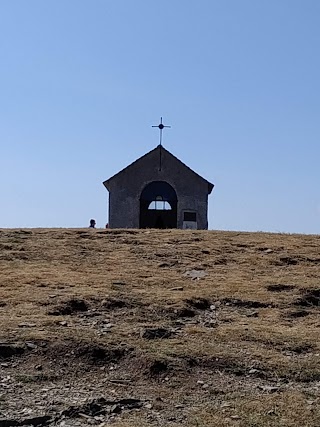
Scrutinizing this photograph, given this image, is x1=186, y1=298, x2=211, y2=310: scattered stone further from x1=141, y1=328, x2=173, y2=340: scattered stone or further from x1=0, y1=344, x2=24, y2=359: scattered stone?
x1=0, y1=344, x2=24, y2=359: scattered stone

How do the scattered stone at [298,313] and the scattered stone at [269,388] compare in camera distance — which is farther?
the scattered stone at [298,313]

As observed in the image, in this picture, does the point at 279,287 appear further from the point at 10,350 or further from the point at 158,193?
the point at 158,193

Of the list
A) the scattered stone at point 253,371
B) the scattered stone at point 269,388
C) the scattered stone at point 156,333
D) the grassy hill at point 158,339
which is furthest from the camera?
the scattered stone at point 156,333

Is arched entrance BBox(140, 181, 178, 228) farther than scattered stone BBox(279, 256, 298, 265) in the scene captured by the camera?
Yes

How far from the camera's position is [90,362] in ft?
24.7

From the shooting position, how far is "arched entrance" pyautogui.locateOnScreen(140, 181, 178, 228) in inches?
1041

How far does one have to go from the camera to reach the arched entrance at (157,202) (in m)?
26.5

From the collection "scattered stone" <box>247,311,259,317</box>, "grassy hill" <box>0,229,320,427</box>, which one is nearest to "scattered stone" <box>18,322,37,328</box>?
"grassy hill" <box>0,229,320,427</box>

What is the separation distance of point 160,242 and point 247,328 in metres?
7.69

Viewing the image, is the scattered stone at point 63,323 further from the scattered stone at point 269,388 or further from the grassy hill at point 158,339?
the scattered stone at point 269,388

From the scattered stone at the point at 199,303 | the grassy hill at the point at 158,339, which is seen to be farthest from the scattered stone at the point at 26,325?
the scattered stone at the point at 199,303

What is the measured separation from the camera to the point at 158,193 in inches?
1047

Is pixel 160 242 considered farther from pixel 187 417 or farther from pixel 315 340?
pixel 187 417

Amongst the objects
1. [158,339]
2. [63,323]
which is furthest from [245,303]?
[63,323]
